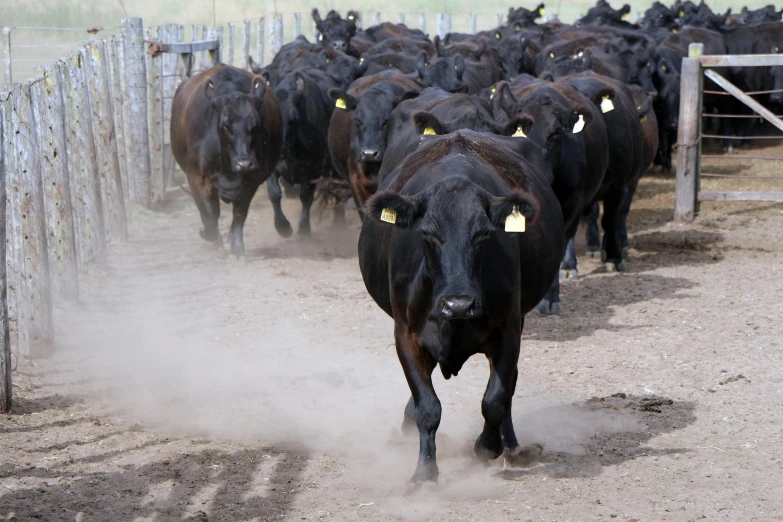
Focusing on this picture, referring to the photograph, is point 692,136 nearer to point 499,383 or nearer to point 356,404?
point 356,404

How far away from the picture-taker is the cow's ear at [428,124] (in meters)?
7.64

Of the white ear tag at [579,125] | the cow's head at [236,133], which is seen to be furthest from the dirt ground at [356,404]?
the white ear tag at [579,125]

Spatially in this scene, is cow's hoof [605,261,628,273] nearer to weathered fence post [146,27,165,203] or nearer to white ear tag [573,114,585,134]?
white ear tag [573,114,585,134]

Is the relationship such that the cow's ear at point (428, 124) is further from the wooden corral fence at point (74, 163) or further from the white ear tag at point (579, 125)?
the wooden corral fence at point (74, 163)

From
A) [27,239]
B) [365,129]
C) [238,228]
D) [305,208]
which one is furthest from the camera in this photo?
[305,208]

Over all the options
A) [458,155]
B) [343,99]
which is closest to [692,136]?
[343,99]

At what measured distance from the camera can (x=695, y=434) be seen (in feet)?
20.9

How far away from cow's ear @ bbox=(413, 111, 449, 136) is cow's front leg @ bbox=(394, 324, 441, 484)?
7.89 feet

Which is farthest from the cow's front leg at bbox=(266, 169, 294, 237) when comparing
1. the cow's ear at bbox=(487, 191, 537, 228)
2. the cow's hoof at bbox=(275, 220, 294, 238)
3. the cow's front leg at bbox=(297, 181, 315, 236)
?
the cow's ear at bbox=(487, 191, 537, 228)

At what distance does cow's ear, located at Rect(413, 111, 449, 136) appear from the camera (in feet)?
25.1

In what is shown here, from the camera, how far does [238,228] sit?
12.1 meters

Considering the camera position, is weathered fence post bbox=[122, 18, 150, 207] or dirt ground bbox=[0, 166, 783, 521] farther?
weathered fence post bbox=[122, 18, 150, 207]

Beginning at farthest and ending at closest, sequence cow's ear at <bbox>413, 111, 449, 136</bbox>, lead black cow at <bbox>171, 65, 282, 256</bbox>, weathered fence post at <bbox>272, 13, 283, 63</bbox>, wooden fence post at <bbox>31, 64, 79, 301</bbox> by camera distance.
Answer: weathered fence post at <bbox>272, 13, 283, 63</bbox>
lead black cow at <bbox>171, 65, 282, 256</bbox>
wooden fence post at <bbox>31, 64, 79, 301</bbox>
cow's ear at <bbox>413, 111, 449, 136</bbox>

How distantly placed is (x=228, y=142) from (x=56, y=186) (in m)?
2.85
